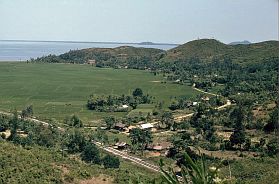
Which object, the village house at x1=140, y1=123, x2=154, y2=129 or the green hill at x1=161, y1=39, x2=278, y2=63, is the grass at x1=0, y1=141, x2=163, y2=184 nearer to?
the village house at x1=140, y1=123, x2=154, y2=129

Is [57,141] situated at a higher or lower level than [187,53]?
lower

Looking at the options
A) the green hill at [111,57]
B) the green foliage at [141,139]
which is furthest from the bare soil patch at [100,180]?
the green hill at [111,57]

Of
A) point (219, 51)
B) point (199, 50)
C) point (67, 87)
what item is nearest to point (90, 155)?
point (67, 87)

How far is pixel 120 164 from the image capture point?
25.0 metres

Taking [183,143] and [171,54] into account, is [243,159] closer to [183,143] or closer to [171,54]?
Answer: [183,143]

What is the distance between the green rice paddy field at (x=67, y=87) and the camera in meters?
47.8

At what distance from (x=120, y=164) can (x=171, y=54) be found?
228ft

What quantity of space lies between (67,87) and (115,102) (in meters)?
16.9

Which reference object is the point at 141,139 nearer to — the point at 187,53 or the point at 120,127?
the point at 120,127

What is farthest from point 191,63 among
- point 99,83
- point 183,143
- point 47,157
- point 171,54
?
point 47,157

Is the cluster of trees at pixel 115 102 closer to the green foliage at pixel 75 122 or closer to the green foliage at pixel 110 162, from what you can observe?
the green foliage at pixel 75 122

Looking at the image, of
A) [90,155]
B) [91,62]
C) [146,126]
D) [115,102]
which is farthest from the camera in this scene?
[91,62]

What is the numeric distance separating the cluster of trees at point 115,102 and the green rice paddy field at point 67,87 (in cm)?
124

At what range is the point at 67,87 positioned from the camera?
2520 inches
